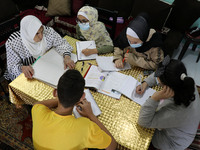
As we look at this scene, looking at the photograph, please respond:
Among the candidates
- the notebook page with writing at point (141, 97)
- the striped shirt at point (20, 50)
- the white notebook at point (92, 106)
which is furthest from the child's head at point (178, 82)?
the striped shirt at point (20, 50)

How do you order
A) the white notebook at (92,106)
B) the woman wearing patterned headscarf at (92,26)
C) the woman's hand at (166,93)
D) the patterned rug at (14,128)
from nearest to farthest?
the woman's hand at (166,93) < the white notebook at (92,106) < the patterned rug at (14,128) < the woman wearing patterned headscarf at (92,26)

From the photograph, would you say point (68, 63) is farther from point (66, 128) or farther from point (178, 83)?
point (178, 83)

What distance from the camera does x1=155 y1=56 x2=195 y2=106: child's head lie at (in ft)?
2.90

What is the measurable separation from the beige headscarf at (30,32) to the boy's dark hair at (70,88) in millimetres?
802

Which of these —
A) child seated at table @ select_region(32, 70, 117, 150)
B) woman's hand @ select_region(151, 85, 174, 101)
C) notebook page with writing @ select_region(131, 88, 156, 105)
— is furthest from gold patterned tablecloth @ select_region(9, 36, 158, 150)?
woman's hand @ select_region(151, 85, 174, 101)

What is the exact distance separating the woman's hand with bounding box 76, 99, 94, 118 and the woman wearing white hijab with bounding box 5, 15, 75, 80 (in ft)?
1.50

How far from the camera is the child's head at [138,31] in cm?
146

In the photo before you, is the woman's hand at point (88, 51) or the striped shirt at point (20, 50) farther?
the woman's hand at point (88, 51)

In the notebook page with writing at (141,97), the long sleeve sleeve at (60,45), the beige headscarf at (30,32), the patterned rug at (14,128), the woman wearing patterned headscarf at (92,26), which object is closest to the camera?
the notebook page with writing at (141,97)

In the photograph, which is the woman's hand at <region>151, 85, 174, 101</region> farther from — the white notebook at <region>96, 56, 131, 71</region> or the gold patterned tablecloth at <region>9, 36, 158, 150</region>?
the white notebook at <region>96, 56, 131, 71</region>

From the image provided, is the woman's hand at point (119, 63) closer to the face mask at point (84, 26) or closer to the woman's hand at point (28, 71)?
the face mask at point (84, 26)

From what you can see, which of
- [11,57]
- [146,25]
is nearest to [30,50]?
[11,57]

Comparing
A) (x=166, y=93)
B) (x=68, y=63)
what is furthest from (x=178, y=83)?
(x=68, y=63)

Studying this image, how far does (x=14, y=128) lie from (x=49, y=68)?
3.50 feet
